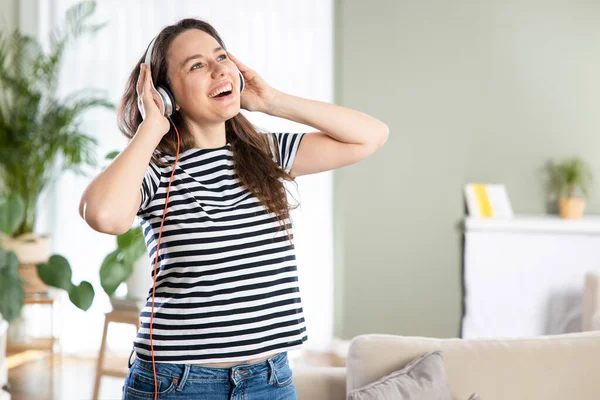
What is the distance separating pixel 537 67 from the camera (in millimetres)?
4227

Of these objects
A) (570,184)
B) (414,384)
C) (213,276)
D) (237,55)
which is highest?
(237,55)

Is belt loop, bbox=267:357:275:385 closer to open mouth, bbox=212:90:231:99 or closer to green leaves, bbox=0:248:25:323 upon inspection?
open mouth, bbox=212:90:231:99

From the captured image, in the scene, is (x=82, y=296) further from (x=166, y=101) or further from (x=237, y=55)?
(x=237, y=55)

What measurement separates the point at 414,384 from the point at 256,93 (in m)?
0.80

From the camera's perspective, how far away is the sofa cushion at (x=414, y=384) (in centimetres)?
168

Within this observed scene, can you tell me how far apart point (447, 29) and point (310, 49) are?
867 millimetres

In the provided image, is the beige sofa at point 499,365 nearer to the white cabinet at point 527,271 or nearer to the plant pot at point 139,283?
the plant pot at point 139,283

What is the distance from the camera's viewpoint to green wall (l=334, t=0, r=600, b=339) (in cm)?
422

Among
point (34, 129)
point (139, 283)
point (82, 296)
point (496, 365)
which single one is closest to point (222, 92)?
point (496, 365)

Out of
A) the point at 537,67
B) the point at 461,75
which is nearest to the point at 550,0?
the point at 537,67

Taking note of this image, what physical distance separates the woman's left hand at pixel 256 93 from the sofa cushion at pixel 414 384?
72cm

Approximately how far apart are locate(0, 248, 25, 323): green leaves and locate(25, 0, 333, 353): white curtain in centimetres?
207

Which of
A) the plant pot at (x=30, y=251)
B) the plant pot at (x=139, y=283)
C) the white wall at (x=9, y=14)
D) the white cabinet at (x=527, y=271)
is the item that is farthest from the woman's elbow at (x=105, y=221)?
the white wall at (x=9, y=14)

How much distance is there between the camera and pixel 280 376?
52.1 inches
